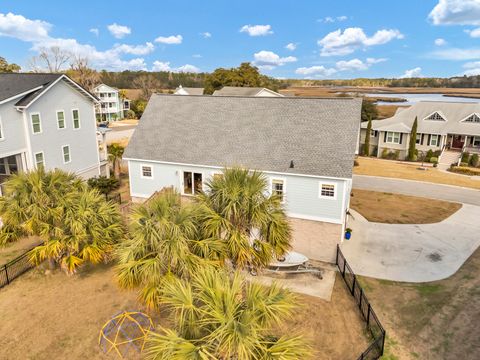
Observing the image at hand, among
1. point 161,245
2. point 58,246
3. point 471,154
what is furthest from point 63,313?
point 471,154

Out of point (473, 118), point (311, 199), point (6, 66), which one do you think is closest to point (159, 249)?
point (311, 199)

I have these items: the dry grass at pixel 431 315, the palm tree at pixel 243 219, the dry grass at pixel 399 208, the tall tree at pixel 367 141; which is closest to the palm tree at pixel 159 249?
the palm tree at pixel 243 219

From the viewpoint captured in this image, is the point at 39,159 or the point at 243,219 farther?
the point at 39,159

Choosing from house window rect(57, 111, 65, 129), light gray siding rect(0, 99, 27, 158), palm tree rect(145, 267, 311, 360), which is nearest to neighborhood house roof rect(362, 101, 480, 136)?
house window rect(57, 111, 65, 129)

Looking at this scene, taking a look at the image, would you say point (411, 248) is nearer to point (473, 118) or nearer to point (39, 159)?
point (39, 159)

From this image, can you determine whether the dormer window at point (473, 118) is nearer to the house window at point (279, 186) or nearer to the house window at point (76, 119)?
the house window at point (279, 186)

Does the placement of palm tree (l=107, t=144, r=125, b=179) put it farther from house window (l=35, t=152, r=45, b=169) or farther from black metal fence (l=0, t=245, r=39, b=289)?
black metal fence (l=0, t=245, r=39, b=289)
